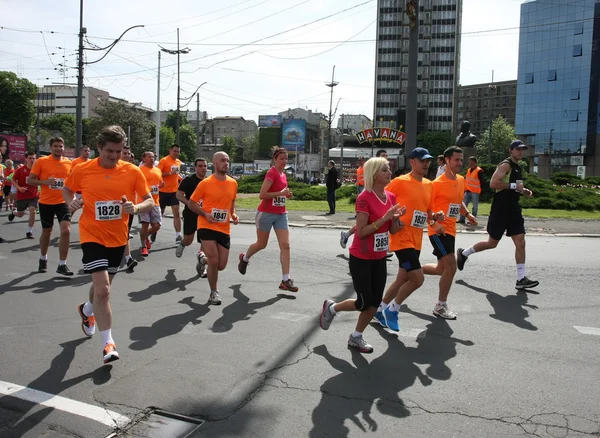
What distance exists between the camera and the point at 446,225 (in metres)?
6.25

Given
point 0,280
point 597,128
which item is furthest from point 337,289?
point 597,128

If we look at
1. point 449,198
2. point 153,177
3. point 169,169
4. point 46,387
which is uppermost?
point 169,169

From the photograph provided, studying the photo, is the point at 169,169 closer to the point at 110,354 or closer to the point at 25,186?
the point at 25,186

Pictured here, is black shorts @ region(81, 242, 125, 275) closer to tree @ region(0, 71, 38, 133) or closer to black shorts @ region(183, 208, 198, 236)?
black shorts @ region(183, 208, 198, 236)

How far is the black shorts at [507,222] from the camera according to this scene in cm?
750

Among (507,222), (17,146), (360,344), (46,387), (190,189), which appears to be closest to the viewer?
(46,387)

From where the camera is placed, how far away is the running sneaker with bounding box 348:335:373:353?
4789mm

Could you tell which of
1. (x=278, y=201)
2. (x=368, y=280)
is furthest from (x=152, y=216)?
(x=368, y=280)

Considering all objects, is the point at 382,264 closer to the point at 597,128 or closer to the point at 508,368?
the point at 508,368

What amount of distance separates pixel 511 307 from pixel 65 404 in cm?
502

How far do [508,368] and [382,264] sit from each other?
1.33 m

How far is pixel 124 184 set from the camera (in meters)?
4.72

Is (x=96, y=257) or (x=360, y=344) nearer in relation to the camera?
(x=96, y=257)

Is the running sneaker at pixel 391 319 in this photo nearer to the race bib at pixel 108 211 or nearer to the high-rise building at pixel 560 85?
the race bib at pixel 108 211
